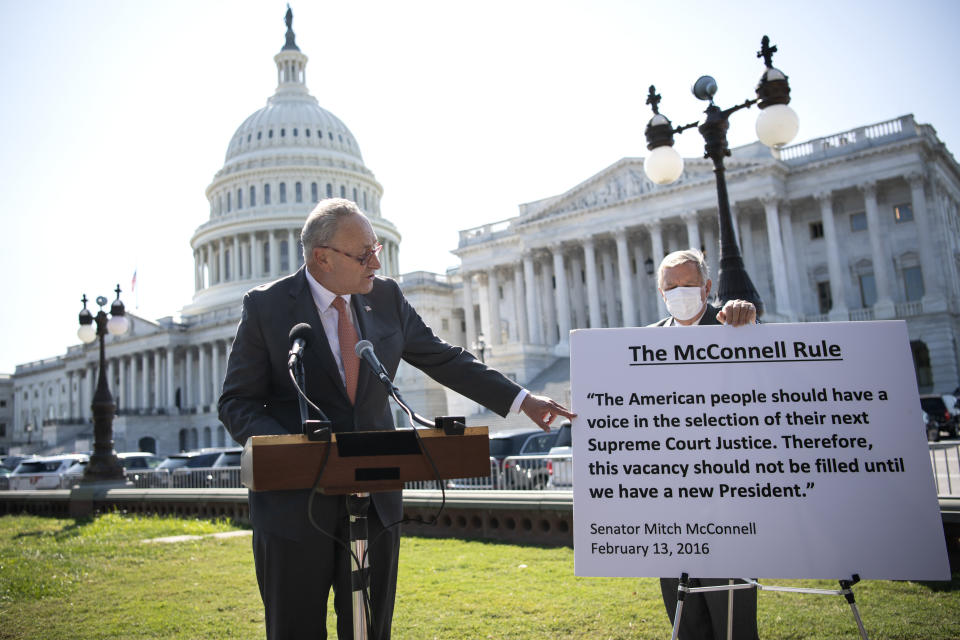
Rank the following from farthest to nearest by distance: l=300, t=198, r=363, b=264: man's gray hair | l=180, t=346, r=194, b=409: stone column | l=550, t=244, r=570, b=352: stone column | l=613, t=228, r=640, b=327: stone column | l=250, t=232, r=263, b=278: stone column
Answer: l=250, t=232, r=263, b=278: stone column
l=180, t=346, r=194, b=409: stone column
l=550, t=244, r=570, b=352: stone column
l=613, t=228, r=640, b=327: stone column
l=300, t=198, r=363, b=264: man's gray hair

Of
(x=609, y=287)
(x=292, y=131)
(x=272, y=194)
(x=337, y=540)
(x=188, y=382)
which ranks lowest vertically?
(x=337, y=540)

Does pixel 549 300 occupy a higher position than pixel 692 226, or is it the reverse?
pixel 692 226

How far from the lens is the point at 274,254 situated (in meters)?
100

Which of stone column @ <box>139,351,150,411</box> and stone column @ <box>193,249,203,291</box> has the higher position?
stone column @ <box>193,249,203,291</box>

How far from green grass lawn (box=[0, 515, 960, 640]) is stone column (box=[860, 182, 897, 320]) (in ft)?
138

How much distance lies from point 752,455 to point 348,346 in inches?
84.9

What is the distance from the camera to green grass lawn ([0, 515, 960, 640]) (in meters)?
6.64

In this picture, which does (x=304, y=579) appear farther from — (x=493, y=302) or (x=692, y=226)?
(x=493, y=302)

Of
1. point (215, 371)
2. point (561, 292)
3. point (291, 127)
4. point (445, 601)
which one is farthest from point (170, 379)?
point (445, 601)

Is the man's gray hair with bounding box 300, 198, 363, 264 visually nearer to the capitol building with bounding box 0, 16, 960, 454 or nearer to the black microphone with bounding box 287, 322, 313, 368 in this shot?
the black microphone with bounding box 287, 322, 313, 368

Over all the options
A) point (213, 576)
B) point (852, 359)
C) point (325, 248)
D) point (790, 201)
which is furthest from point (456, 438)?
point (790, 201)

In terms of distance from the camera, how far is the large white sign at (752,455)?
150 inches

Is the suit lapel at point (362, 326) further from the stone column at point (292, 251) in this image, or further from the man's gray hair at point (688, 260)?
the stone column at point (292, 251)

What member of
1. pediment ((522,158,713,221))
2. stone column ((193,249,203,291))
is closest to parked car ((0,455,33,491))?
pediment ((522,158,713,221))
